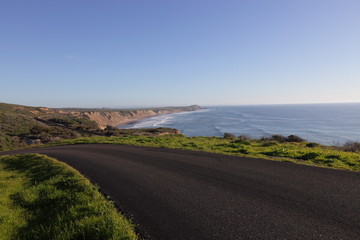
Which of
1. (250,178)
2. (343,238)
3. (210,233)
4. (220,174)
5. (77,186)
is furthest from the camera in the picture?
(220,174)

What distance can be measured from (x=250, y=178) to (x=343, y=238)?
11.7 feet

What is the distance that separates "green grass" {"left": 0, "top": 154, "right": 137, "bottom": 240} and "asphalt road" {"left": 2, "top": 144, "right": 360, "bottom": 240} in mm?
553

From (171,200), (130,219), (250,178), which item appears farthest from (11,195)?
(250,178)

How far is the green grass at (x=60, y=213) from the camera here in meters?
4.08

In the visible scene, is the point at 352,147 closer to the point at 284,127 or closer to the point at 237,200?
the point at 237,200

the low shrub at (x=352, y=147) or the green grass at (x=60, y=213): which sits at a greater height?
the green grass at (x=60, y=213)

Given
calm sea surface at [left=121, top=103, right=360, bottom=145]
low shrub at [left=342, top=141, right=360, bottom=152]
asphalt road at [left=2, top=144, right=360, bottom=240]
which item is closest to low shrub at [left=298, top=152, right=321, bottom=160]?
asphalt road at [left=2, top=144, right=360, bottom=240]

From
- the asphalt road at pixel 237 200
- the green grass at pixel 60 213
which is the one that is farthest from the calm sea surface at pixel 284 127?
the green grass at pixel 60 213

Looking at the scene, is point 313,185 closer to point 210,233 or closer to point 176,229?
point 210,233

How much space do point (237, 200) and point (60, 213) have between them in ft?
16.0

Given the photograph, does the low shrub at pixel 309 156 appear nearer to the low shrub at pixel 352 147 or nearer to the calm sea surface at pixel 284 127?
the low shrub at pixel 352 147

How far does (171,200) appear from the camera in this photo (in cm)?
566

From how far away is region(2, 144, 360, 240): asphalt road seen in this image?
13.3 ft

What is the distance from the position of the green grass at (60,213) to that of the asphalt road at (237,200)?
1.81ft
